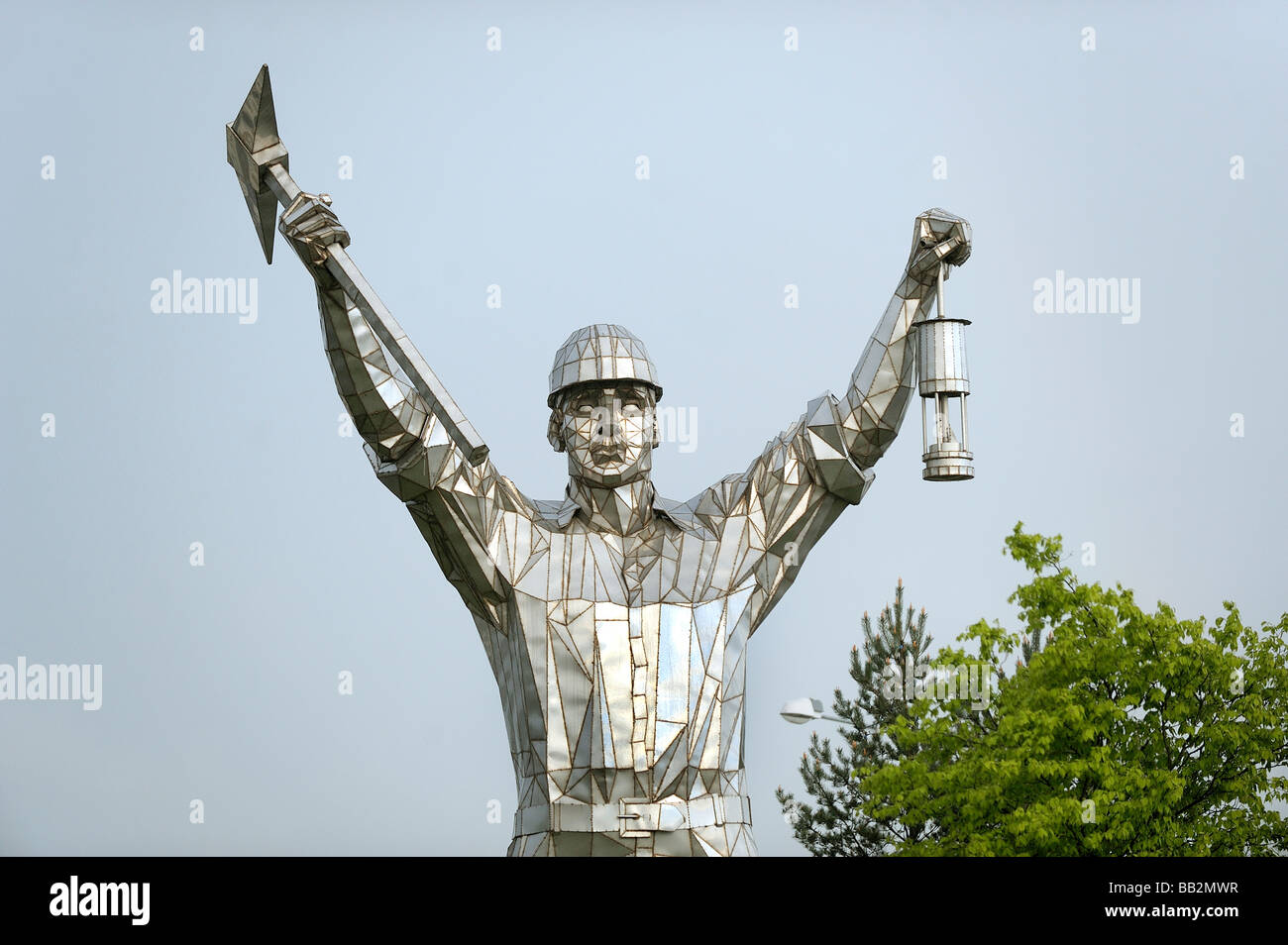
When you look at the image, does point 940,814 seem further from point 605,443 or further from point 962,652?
point 605,443

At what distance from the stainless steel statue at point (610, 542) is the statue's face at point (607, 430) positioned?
1cm

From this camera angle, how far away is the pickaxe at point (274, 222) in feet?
39.8

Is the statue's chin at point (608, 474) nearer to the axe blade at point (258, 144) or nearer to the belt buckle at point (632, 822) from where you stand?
the belt buckle at point (632, 822)

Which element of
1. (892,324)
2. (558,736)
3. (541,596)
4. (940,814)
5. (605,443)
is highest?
(892,324)

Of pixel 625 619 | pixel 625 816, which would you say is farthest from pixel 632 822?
pixel 625 619

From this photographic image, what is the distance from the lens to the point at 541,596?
43.7 feet

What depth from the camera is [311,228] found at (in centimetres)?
1232

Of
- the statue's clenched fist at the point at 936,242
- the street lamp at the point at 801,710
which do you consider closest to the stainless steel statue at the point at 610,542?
the statue's clenched fist at the point at 936,242

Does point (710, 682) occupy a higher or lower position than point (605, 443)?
lower

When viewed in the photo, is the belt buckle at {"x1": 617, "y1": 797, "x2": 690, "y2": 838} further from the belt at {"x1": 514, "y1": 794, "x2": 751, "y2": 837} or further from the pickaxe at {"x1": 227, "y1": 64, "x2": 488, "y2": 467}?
the pickaxe at {"x1": 227, "y1": 64, "x2": 488, "y2": 467}

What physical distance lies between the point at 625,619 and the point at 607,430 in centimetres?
137
